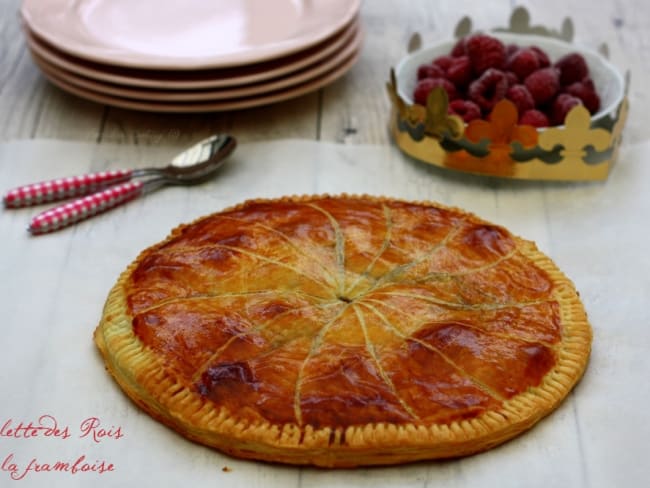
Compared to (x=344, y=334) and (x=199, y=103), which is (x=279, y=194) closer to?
(x=199, y=103)

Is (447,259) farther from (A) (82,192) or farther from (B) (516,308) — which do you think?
(A) (82,192)

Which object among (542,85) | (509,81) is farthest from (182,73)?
(542,85)

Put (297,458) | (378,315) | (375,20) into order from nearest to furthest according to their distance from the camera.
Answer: (297,458), (378,315), (375,20)

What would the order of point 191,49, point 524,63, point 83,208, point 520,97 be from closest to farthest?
point 83,208
point 520,97
point 524,63
point 191,49

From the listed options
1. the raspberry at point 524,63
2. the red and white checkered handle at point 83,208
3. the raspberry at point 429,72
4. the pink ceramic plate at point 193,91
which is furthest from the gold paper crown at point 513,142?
the red and white checkered handle at point 83,208

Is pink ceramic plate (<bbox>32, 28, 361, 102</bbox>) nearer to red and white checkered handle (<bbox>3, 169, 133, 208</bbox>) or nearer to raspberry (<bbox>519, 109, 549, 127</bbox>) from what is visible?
red and white checkered handle (<bbox>3, 169, 133, 208</bbox>)

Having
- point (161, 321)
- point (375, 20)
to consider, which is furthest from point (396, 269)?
point (375, 20)
